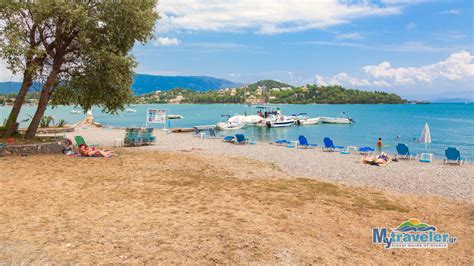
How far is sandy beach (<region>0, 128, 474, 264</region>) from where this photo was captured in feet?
18.6

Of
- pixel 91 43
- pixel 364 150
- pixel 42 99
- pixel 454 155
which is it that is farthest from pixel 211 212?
pixel 454 155

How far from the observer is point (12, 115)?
1705 centimetres

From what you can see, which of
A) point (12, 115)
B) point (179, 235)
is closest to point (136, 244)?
point (179, 235)

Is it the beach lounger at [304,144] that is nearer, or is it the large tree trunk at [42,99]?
the large tree trunk at [42,99]

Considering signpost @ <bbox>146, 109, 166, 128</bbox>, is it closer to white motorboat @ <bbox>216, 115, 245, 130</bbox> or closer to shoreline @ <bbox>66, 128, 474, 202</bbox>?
shoreline @ <bbox>66, 128, 474, 202</bbox>

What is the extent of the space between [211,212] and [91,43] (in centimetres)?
1228

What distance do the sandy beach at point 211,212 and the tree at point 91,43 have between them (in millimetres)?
4230

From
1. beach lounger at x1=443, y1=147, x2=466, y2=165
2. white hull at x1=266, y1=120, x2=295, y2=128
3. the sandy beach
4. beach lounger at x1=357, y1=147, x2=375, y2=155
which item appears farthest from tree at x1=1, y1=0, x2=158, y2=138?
white hull at x1=266, y1=120, x2=295, y2=128

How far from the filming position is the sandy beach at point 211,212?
5.68 m

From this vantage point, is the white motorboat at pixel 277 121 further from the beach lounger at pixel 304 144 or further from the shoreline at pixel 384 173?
the shoreline at pixel 384 173

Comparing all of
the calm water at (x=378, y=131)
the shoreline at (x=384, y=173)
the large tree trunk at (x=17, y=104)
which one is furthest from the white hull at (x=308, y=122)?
the large tree trunk at (x=17, y=104)

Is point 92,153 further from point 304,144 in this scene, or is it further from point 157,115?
point 157,115

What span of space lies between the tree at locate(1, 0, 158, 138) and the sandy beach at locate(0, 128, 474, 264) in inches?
167

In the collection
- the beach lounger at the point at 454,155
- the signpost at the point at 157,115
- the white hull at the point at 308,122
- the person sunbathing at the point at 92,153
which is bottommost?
the white hull at the point at 308,122
